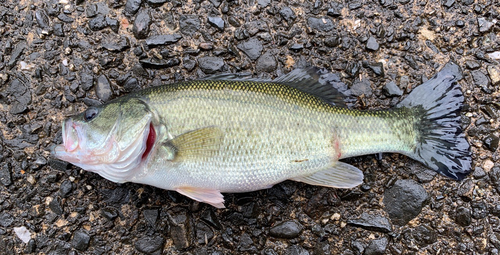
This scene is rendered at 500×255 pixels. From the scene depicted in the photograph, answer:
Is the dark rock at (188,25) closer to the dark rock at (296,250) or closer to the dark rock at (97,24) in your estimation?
the dark rock at (97,24)

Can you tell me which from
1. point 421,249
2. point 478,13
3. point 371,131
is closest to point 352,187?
point 371,131

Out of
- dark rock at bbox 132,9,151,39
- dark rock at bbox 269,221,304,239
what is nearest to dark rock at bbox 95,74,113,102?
dark rock at bbox 132,9,151,39

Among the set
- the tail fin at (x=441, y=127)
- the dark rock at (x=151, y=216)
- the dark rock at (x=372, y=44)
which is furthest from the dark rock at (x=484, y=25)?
the dark rock at (x=151, y=216)

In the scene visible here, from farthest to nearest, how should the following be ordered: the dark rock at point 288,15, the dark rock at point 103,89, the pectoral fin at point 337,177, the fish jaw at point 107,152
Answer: the dark rock at point 288,15, the dark rock at point 103,89, the pectoral fin at point 337,177, the fish jaw at point 107,152

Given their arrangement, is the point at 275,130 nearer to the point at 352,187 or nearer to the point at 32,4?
the point at 352,187

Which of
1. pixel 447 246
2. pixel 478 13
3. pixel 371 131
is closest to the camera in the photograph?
pixel 371 131
